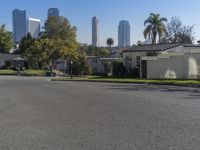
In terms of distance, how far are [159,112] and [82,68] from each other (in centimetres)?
5402

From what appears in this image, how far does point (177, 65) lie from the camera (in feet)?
144

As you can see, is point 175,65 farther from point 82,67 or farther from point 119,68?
point 82,67

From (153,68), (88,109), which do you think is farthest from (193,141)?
(153,68)

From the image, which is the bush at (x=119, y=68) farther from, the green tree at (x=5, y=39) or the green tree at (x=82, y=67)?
the green tree at (x=5, y=39)

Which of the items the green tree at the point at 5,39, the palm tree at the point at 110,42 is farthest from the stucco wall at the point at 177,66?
the palm tree at the point at 110,42

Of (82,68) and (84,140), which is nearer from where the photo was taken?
(84,140)

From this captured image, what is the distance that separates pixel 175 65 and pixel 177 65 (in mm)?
210

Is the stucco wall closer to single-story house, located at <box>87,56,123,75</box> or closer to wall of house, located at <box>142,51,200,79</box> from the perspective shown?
wall of house, located at <box>142,51,200,79</box>

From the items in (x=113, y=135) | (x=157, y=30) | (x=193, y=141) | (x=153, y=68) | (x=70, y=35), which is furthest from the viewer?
(x=70, y=35)

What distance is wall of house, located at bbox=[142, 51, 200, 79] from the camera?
4331cm

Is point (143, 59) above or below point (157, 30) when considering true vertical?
below

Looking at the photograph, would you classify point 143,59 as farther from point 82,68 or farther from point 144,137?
point 144,137

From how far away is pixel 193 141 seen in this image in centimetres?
883

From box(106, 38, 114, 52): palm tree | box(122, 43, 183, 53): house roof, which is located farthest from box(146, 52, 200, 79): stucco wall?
box(106, 38, 114, 52): palm tree
